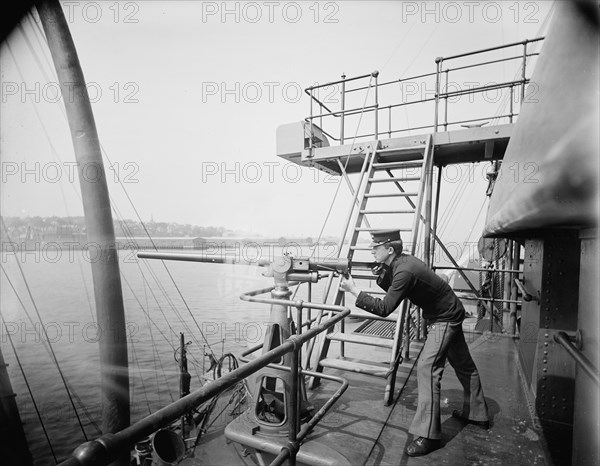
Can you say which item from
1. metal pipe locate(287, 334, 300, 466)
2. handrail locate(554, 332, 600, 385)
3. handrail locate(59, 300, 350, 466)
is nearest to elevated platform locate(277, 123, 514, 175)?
handrail locate(554, 332, 600, 385)

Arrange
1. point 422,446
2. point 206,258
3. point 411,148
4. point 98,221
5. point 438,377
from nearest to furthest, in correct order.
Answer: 1. point 422,446
2. point 438,377
3. point 206,258
4. point 98,221
5. point 411,148

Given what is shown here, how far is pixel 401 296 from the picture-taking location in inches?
114

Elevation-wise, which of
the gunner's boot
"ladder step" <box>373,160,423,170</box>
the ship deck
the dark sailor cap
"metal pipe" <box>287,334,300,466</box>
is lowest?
the ship deck

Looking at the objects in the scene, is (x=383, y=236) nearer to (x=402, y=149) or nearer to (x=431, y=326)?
(x=431, y=326)

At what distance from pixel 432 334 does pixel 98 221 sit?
4.63m

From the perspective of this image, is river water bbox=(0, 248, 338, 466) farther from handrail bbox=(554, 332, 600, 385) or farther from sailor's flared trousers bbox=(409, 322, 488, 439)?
handrail bbox=(554, 332, 600, 385)

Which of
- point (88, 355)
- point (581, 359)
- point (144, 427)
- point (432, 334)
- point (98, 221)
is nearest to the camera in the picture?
point (144, 427)

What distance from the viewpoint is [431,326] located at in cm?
308

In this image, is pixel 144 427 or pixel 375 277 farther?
pixel 375 277

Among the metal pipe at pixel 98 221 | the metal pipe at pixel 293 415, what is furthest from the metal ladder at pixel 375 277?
the metal pipe at pixel 98 221

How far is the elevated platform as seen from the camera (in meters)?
4.86

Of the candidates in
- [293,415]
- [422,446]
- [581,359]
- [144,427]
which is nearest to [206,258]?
[293,415]

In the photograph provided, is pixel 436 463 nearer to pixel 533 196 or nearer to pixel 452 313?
pixel 452 313

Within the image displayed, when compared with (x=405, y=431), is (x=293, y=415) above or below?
above
